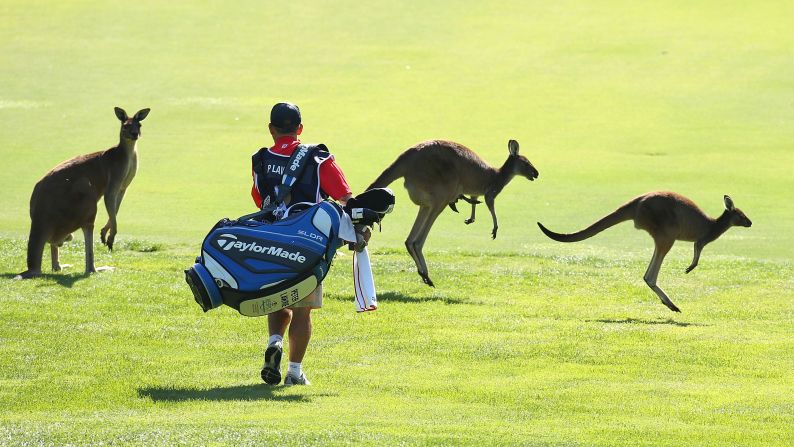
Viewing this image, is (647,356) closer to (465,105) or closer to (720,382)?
(720,382)

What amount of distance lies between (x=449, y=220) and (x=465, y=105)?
961 centimetres

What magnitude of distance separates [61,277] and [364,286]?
6.90 meters

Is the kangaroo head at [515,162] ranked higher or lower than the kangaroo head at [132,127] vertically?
lower

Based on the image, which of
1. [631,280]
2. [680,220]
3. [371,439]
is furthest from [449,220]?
[371,439]

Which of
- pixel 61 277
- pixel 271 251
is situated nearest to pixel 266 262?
pixel 271 251

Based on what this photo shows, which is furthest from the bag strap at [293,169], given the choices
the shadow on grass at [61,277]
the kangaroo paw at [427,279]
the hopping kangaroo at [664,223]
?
the kangaroo paw at [427,279]

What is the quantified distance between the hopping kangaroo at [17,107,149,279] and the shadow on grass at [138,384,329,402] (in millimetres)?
5920

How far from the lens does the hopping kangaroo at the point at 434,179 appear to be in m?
15.5

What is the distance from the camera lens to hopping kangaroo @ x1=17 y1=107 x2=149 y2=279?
14.6 meters

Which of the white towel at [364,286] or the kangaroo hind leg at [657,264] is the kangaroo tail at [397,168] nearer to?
the kangaroo hind leg at [657,264]

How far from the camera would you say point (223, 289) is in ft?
27.2

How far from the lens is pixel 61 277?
14609 mm

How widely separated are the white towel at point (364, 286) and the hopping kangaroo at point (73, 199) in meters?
Result: 6.74

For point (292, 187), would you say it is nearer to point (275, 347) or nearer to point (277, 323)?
point (277, 323)
